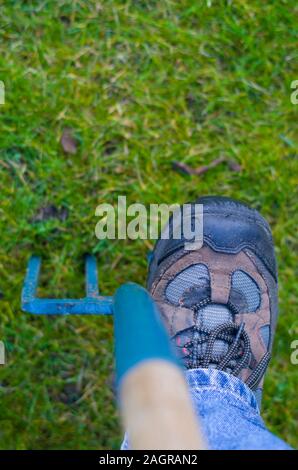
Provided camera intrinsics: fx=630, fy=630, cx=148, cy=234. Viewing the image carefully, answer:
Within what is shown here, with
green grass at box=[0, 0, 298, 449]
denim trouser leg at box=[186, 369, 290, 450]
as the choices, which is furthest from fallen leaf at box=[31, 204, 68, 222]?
denim trouser leg at box=[186, 369, 290, 450]

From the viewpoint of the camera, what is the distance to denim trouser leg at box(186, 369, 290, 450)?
1192 mm

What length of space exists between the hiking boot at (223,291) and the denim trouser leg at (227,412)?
0.10 meters

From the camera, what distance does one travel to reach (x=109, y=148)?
194 centimetres

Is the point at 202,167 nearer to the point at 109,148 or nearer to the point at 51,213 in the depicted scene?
Answer: the point at 109,148

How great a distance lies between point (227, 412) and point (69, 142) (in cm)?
96

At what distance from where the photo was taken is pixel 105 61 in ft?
6.38

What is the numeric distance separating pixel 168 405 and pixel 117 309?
30 cm

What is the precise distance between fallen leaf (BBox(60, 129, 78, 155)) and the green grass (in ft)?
0.06

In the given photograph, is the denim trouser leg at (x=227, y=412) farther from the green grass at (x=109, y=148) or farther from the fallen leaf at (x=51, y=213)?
the fallen leaf at (x=51, y=213)

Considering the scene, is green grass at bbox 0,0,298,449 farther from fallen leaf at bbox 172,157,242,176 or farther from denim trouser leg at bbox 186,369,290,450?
denim trouser leg at bbox 186,369,290,450

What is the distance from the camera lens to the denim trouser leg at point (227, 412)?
1.19 m

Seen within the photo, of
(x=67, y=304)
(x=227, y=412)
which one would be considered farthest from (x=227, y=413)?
(x=67, y=304)

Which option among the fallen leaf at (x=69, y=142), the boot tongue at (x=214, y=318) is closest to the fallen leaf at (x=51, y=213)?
the fallen leaf at (x=69, y=142)

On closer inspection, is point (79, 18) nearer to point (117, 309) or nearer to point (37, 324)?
point (37, 324)
